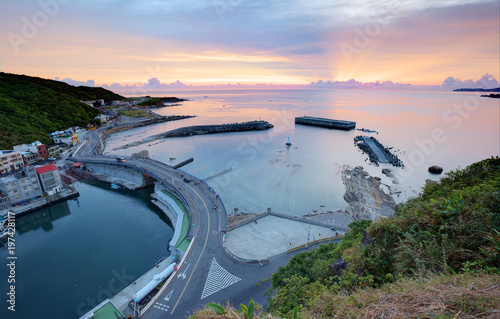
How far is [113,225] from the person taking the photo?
30.0m

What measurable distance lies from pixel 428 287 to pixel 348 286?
3.40 meters

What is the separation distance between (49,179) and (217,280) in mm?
36275

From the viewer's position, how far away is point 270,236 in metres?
23.4

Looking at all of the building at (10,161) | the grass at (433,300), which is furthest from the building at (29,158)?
the grass at (433,300)

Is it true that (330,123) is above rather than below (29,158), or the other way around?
above

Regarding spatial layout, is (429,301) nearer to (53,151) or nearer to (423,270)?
(423,270)

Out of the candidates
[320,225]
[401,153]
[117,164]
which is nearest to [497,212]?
[320,225]

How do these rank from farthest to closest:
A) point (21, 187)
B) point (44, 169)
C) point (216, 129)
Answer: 1. point (216, 129)
2. point (44, 169)
3. point (21, 187)

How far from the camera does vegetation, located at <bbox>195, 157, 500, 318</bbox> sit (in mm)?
5012

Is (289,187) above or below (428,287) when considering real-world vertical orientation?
below

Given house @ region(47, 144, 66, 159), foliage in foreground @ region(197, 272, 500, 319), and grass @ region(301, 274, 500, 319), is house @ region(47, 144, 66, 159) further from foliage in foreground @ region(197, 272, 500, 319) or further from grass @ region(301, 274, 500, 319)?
grass @ region(301, 274, 500, 319)

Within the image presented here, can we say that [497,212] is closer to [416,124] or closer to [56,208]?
[56,208]

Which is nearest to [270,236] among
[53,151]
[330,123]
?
[53,151]

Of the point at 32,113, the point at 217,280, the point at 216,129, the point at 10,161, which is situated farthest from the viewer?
the point at 216,129
